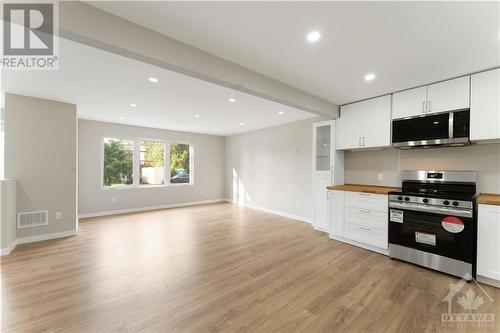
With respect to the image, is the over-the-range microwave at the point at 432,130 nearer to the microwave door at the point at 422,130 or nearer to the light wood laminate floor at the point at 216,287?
the microwave door at the point at 422,130

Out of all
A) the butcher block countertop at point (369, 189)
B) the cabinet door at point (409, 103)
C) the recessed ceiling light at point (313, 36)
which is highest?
the recessed ceiling light at point (313, 36)

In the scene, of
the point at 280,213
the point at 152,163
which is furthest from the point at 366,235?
the point at 152,163

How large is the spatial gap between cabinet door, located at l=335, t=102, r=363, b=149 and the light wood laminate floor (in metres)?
1.87

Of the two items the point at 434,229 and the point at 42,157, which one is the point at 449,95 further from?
the point at 42,157

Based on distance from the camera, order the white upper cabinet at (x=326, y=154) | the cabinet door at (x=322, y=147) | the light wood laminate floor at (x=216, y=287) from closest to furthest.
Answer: the light wood laminate floor at (x=216, y=287) → the white upper cabinet at (x=326, y=154) → the cabinet door at (x=322, y=147)

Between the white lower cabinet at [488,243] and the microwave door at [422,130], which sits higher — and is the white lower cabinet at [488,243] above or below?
below

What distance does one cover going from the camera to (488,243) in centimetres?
233

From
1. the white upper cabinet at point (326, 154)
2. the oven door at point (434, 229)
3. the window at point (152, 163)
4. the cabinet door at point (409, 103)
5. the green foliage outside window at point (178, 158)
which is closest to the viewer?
the oven door at point (434, 229)

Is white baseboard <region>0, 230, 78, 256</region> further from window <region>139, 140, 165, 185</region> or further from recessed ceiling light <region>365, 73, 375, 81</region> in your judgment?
recessed ceiling light <region>365, 73, 375, 81</region>

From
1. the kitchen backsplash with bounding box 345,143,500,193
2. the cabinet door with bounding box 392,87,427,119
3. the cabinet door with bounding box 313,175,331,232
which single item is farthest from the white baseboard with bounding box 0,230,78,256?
the cabinet door with bounding box 392,87,427,119

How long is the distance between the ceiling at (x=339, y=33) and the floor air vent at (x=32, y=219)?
400cm

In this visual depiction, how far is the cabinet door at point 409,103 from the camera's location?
299 centimetres

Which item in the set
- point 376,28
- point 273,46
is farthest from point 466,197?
point 273,46
